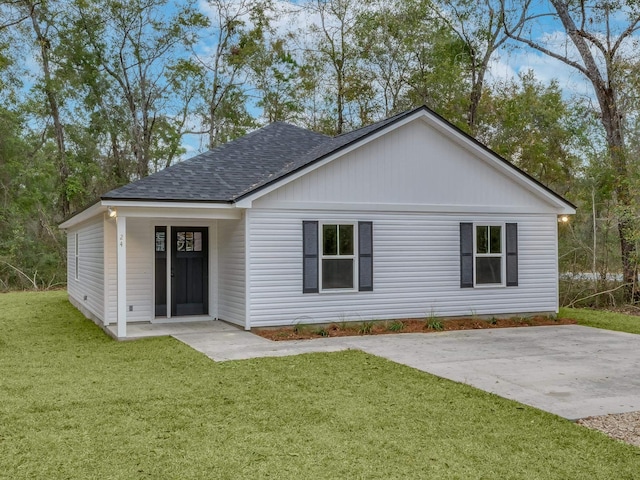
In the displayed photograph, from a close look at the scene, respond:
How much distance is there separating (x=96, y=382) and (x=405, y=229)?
258 inches

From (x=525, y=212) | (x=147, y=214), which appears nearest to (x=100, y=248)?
(x=147, y=214)

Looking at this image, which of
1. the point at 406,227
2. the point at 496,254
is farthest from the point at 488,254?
the point at 406,227

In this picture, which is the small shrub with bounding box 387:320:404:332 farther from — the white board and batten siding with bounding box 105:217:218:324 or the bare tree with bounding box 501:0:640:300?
the bare tree with bounding box 501:0:640:300

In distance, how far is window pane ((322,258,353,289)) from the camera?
1055cm

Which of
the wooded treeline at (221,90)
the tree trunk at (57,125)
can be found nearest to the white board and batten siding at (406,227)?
the wooded treeline at (221,90)

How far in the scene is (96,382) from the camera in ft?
21.0

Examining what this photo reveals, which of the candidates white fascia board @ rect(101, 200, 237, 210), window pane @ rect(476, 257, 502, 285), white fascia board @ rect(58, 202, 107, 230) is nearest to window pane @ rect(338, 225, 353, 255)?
white fascia board @ rect(101, 200, 237, 210)

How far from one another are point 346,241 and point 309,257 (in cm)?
85

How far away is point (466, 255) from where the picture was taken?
1150 centimetres

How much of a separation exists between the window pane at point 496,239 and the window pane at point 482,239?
0.38 feet

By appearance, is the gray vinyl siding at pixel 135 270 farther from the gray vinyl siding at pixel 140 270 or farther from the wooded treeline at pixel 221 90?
the wooded treeline at pixel 221 90

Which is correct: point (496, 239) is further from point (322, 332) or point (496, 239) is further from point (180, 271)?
point (180, 271)

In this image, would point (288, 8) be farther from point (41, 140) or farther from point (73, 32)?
point (41, 140)

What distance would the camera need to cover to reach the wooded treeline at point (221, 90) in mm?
22172
